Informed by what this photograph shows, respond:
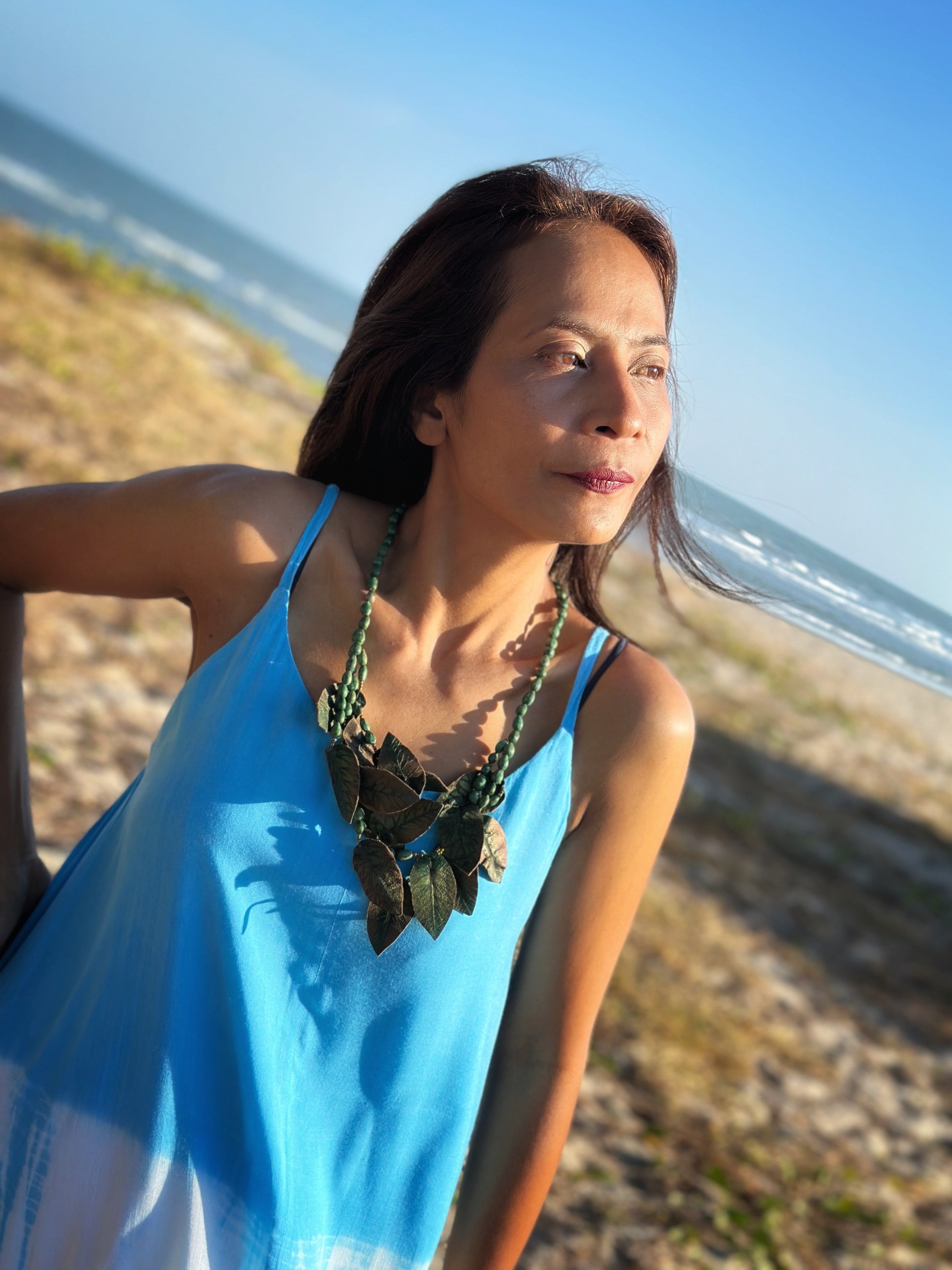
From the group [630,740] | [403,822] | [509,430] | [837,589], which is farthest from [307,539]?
[837,589]

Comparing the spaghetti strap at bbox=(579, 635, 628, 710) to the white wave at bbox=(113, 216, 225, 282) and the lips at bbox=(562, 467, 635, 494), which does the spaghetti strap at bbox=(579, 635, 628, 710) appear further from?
the white wave at bbox=(113, 216, 225, 282)

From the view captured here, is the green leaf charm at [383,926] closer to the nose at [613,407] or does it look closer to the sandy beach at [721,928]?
the nose at [613,407]

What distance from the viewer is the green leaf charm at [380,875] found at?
50.1 inches

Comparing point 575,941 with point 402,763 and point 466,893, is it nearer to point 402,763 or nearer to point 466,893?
point 466,893

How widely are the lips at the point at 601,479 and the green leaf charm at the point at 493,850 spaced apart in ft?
1.44

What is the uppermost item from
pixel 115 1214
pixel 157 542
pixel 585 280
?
pixel 585 280

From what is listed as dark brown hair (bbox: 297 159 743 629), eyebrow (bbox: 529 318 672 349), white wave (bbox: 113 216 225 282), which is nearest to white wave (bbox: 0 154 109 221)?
white wave (bbox: 113 216 225 282)

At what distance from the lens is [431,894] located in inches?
50.5

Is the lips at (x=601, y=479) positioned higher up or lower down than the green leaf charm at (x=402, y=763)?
higher up

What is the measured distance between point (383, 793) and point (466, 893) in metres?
0.16

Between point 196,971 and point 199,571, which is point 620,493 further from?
point 196,971

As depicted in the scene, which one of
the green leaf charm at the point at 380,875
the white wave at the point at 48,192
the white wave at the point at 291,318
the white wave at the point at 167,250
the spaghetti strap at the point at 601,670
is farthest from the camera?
the white wave at the point at 167,250

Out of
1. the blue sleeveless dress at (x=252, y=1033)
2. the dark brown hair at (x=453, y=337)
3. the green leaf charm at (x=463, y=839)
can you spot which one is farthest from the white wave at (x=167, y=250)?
the green leaf charm at (x=463, y=839)

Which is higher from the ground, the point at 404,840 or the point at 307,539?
the point at 307,539
